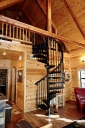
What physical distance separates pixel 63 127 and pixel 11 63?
490 cm

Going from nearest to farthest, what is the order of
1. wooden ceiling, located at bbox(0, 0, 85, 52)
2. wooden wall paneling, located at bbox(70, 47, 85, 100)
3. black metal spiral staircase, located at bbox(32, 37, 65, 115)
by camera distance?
black metal spiral staircase, located at bbox(32, 37, 65, 115), wooden ceiling, located at bbox(0, 0, 85, 52), wooden wall paneling, located at bbox(70, 47, 85, 100)

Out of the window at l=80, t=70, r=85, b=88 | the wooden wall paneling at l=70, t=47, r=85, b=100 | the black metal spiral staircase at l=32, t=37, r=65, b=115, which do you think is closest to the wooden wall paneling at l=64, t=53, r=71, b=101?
the wooden wall paneling at l=70, t=47, r=85, b=100

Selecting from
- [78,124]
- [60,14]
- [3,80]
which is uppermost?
[60,14]

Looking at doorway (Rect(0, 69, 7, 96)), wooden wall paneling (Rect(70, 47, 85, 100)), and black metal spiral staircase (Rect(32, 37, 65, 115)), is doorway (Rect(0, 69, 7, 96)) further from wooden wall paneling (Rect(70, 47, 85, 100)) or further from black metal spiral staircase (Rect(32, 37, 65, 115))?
wooden wall paneling (Rect(70, 47, 85, 100))

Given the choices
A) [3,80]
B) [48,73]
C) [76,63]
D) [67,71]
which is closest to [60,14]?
[76,63]

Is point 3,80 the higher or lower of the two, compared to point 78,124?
higher

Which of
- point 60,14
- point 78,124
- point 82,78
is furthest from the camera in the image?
point 82,78

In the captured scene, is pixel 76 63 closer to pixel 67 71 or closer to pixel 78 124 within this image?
pixel 67 71

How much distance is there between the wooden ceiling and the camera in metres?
4.77

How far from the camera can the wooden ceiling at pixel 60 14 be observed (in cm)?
477

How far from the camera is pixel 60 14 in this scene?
213 inches

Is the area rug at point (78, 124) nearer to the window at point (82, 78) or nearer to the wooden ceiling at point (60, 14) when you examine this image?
the window at point (82, 78)

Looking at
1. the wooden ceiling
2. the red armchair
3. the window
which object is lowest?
the red armchair

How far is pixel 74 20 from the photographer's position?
5031mm
